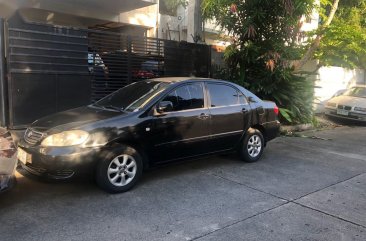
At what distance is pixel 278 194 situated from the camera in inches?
200

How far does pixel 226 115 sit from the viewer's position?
6.22 m

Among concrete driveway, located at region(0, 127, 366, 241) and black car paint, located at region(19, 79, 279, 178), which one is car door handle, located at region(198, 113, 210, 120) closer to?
black car paint, located at region(19, 79, 279, 178)

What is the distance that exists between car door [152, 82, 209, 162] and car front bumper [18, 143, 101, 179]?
996mm

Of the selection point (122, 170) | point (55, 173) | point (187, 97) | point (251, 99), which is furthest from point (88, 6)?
point (55, 173)

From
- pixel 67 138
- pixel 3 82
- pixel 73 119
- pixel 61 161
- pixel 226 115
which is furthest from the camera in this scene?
pixel 3 82

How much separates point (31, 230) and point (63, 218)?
391mm

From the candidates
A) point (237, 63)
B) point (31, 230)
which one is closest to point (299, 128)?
point (237, 63)

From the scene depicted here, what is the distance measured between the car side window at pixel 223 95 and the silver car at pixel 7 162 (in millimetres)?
3093

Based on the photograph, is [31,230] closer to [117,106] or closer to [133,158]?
[133,158]

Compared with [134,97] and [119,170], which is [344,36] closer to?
[134,97]

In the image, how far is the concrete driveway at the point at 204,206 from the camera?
386cm

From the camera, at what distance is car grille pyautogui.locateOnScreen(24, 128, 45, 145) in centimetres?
480

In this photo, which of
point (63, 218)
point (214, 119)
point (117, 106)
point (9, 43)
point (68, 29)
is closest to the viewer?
point (63, 218)

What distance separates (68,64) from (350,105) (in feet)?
29.8
